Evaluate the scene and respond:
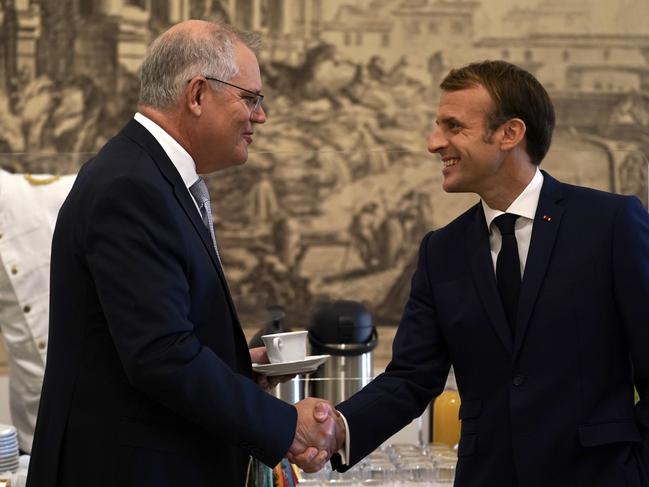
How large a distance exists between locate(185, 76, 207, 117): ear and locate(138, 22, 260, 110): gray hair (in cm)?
1

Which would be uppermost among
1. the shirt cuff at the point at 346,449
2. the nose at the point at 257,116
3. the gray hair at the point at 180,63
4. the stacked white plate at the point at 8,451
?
the gray hair at the point at 180,63

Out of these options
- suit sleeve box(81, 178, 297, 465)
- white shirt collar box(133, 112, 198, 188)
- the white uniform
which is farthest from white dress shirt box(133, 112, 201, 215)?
the white uniform

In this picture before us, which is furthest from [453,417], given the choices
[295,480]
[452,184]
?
[452,184]

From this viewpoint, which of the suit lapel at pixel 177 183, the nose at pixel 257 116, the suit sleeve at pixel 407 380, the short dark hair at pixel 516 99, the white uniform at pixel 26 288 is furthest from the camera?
the white uniform at pixel 26 288

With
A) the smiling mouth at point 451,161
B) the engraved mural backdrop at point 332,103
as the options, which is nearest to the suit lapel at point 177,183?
the smiling mouth at point 451,161

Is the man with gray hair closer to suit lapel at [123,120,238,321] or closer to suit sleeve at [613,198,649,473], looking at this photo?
suit lapel at [123,120,238,321]

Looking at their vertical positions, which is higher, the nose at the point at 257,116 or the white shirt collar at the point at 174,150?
the nose at the point at 257,116

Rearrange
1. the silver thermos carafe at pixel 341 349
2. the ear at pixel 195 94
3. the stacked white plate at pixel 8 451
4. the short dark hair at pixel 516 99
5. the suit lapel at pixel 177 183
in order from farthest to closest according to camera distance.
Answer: the silver thermos carafe at pixel 341 349 → the stacked white plate at pixel 8 451 → the short dark hair at pixel 516 99 → the ear at pixel 195 94 → the suit lapel at pixel 177 183

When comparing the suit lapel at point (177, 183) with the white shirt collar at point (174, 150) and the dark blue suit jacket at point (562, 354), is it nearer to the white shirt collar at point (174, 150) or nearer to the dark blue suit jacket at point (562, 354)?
the white shirt collar at point (174, 150)

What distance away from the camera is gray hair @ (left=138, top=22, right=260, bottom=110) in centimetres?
239

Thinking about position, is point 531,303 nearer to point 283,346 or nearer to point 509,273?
point 509,273

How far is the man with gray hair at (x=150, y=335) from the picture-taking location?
83.4 inches

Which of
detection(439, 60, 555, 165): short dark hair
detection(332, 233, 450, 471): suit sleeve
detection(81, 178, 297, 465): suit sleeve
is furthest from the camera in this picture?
detection(332, 233, 450, 471): suit sleeve

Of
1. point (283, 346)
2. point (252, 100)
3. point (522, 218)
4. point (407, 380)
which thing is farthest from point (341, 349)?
point (252, 100)
